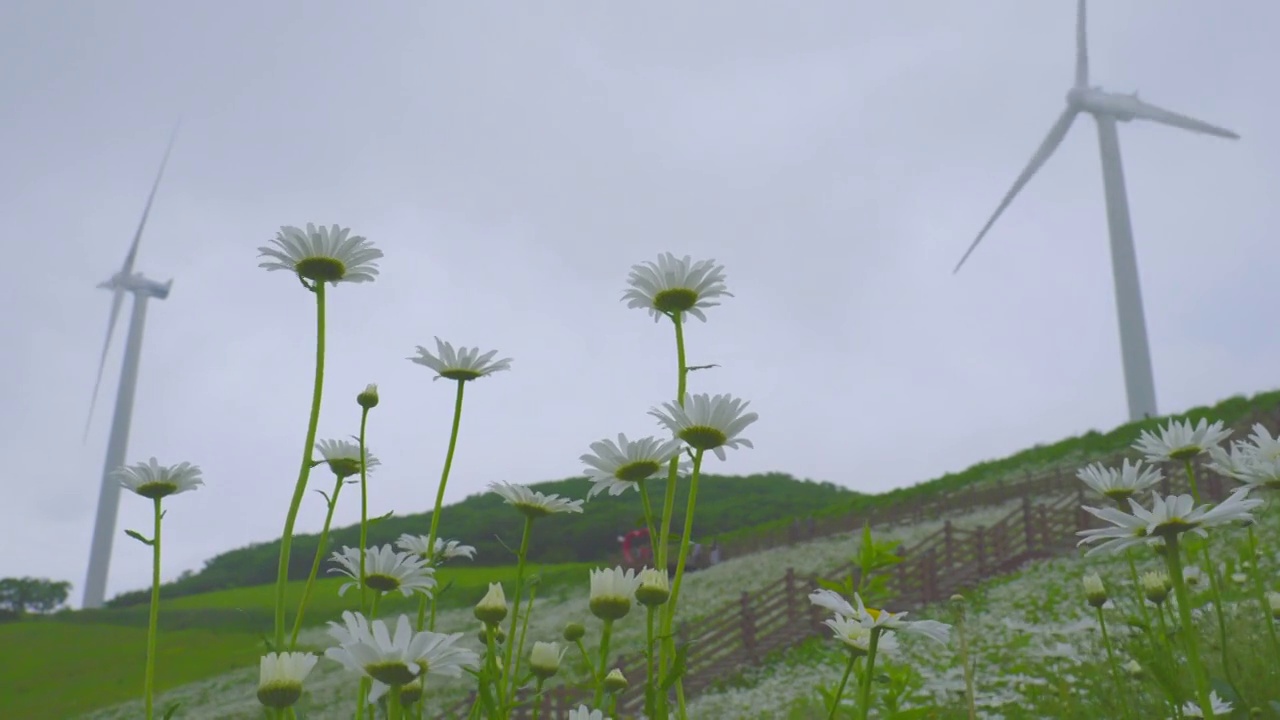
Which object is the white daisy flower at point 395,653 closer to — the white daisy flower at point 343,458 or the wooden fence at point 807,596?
the white daisy flower at point 343,458

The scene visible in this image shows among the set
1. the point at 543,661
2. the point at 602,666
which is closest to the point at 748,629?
the point at 543,661

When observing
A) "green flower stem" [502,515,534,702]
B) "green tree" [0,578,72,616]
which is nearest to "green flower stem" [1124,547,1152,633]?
"green flower stem" [502,515,534,702]

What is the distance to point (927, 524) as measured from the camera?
87.2 feet

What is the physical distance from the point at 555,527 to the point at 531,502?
149ft

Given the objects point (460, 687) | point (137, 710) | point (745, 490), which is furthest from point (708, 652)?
point (745, 490)

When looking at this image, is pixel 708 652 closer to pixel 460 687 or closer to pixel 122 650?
pixel 460 687

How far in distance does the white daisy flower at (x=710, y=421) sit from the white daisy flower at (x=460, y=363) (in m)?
0.65

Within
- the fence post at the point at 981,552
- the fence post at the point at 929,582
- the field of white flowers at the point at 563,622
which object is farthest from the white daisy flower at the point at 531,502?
the fence post at the point at 981,552

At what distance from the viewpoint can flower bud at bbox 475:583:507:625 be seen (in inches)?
71.7

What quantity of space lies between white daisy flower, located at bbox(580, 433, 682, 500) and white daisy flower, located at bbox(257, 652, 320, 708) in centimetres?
78

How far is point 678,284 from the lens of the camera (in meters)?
2.07

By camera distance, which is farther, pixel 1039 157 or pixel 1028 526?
pixel 1039 157

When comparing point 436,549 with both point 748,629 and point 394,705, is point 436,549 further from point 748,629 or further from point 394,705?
point 748,629

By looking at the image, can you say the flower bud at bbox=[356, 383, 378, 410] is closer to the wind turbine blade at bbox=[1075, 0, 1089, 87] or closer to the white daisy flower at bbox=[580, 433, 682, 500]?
the white daisy flower at bbox=[580, 433, 682, 500]
